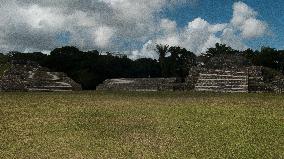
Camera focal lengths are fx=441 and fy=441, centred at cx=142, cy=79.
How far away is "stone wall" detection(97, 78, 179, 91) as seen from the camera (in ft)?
175

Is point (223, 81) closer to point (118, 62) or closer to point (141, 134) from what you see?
point (141, 134)

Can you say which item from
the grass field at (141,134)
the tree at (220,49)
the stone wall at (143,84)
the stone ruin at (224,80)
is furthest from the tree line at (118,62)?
the grass field at (141,134)

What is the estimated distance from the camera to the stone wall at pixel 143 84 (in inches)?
2099

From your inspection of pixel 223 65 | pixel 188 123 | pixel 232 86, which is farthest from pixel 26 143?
pixel 223 65

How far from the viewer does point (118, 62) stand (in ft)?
300

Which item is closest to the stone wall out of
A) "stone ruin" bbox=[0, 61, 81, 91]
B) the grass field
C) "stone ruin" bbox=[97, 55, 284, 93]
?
"stone ruin" bbox=[97, 55, 284, 93]

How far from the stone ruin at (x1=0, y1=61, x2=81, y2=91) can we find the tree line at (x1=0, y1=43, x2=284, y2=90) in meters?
14.8

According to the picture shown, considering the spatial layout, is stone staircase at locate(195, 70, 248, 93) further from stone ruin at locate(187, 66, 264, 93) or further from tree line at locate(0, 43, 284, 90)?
tree line at locate(0, 43, 284, 90)

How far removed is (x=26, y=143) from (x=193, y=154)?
14.3 feet

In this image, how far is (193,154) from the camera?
1006 cm

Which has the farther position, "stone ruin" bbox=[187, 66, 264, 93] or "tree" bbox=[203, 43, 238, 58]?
"tree" bbox=[203, 43, 238, 58]

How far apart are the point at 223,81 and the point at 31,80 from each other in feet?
70.1

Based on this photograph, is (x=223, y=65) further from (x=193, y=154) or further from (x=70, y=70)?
(x=193, y=154)

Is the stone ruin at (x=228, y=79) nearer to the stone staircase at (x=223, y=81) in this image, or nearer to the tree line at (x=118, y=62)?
the stone staircase at (x=223, y=81)
